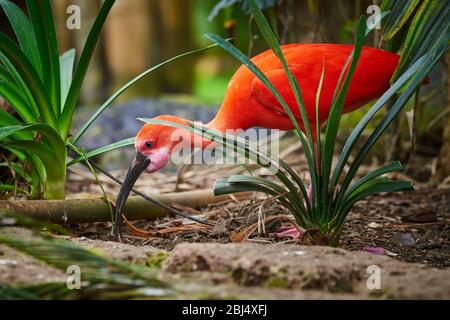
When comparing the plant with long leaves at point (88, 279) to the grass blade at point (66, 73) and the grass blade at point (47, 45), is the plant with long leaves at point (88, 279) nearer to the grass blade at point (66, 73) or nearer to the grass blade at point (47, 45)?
the grass blade at point (47, 45)

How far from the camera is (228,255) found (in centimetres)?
185

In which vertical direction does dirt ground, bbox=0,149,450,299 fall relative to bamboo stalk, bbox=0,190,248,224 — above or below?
below

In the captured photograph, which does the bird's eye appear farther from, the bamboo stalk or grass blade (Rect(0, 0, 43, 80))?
grass blade (Rect(0, 0, 43, 80))

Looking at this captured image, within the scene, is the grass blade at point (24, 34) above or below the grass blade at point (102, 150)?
above

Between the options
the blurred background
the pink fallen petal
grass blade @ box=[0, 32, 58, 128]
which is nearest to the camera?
grass blade @ box=[0, 32, 58, 128]

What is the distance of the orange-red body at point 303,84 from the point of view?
296 centimetres

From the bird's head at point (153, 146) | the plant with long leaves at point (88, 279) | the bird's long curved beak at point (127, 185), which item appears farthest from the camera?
the bird's head at point (153, 146)

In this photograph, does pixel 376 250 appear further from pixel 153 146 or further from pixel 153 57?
pixel 153 57

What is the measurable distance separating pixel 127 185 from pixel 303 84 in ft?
2.89

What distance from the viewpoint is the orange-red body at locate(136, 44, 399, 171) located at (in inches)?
116

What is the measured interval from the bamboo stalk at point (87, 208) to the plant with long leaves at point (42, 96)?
119 millimetres

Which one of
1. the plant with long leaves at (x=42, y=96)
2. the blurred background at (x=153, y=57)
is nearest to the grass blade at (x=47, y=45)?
the plant with long leaves at (x=42, y=96)

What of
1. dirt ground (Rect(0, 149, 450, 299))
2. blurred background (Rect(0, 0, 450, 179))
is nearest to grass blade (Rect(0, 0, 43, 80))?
dirt ground (Rect(0, 149, 450, 299))
